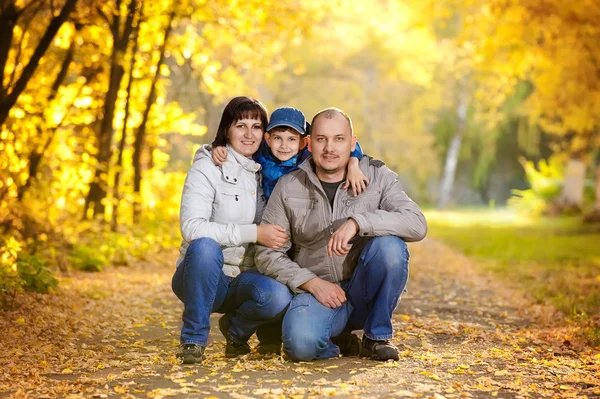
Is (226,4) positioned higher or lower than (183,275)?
higher

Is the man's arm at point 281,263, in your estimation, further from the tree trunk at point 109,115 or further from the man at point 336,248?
the tree trunk at point 109,115

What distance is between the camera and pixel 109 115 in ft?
39.5

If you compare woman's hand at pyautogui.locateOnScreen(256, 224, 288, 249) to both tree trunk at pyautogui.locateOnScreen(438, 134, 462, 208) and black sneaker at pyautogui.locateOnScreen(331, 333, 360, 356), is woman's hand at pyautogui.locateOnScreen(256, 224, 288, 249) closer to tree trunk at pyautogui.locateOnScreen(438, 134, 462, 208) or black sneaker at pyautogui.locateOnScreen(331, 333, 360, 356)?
black sneaker at pyautogui.locateOnScreen(331, 333, 360, 356)

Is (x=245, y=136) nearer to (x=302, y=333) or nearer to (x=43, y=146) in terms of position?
(x=302, y=333)

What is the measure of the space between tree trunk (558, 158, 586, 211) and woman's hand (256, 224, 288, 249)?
23323mm

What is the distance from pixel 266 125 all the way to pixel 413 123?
102ft

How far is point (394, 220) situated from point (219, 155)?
3.73 feet

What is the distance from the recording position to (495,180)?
47.5m

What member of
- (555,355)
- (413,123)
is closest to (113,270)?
(555,355)

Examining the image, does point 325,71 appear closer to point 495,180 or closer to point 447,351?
point 495,180

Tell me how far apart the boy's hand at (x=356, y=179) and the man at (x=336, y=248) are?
50 millimetres

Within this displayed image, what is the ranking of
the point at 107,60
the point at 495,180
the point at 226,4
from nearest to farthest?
the point at 107,60
the point at 226,4
the point at 495,180

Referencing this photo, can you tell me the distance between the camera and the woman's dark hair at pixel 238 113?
5.23 meters

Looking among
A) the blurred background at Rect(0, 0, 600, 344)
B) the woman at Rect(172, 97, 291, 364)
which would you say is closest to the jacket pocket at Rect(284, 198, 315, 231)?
the woman at Rect(172, 97, 291, 364)
